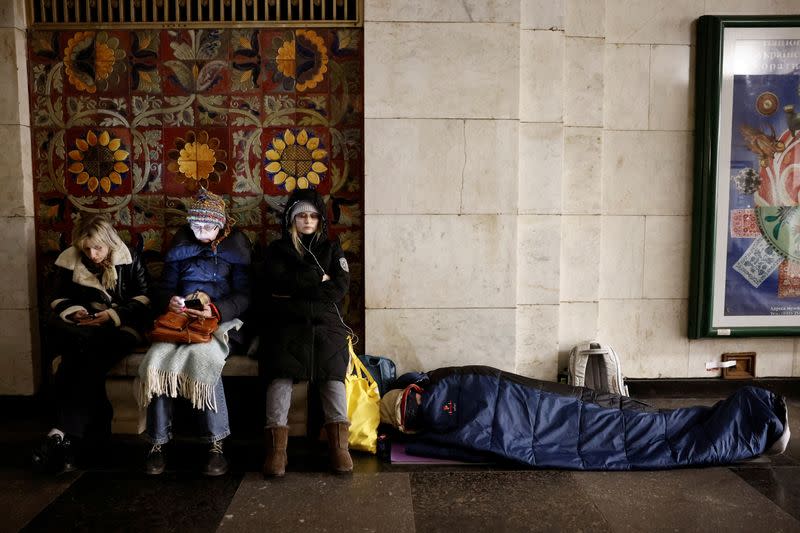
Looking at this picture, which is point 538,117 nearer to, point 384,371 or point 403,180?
point 403,180

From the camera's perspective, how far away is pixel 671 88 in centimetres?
437

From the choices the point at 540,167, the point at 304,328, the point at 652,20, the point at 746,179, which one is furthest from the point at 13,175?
the point at 746,179

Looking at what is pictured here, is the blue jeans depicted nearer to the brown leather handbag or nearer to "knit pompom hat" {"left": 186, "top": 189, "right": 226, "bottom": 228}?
the brown leather handbag

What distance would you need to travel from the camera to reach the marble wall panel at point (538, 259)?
4215mm

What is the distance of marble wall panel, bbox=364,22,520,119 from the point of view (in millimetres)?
3990

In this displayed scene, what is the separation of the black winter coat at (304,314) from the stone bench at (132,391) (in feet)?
0.91

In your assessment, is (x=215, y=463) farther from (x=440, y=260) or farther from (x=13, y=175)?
(x=13, y=175)

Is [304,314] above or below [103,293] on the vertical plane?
below

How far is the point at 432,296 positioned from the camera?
411 cm

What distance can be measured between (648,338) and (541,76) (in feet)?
6.83

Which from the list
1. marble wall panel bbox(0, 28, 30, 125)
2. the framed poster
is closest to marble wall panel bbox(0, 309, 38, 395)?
marble wall panel bbox(0, 28, 30, 125)

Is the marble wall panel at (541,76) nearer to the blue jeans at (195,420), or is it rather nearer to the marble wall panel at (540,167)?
the marble wall panel at (540,167)

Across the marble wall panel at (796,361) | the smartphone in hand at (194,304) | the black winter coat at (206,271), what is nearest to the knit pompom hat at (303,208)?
the black winter coat at (206,271)

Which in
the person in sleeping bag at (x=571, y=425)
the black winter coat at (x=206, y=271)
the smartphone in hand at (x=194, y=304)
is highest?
the black winter coat at (x=206, y=271)
